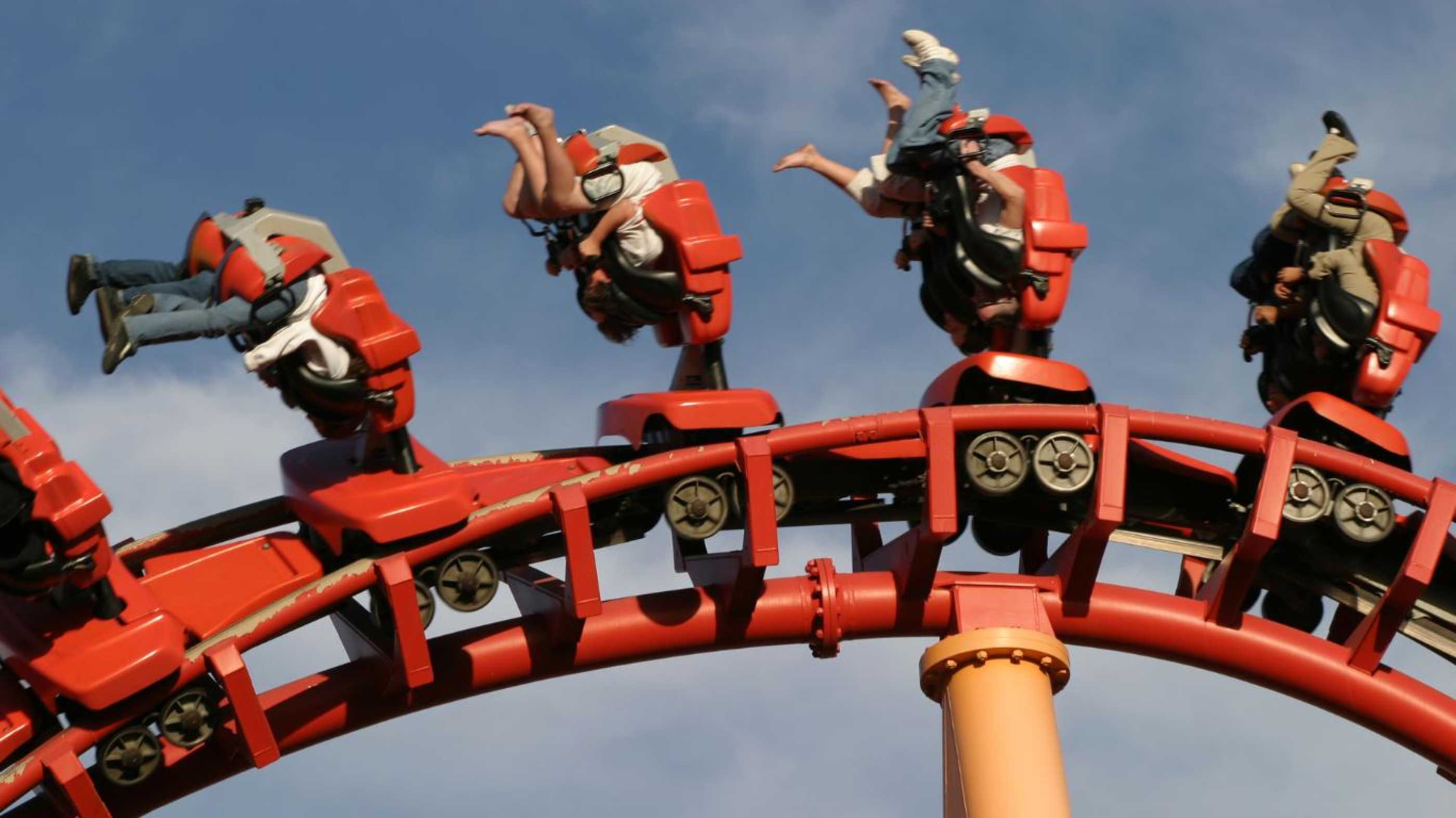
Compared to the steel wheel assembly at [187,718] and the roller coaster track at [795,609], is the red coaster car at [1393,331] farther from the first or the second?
the steel wheel assembly at [187,718]

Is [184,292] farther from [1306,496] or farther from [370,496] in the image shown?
[1306,496]

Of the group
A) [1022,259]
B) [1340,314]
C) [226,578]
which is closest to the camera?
[226,578]

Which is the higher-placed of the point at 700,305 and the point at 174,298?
the point at 174,298

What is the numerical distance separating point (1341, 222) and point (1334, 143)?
1.71 ft

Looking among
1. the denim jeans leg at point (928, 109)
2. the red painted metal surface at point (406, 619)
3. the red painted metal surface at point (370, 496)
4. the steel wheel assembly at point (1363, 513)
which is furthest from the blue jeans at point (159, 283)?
the steel wheel assembly at point (1363, 513)

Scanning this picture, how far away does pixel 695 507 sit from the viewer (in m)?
11.8

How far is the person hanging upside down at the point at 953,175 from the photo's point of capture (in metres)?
12.6

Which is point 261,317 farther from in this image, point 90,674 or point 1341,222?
point 1341,222

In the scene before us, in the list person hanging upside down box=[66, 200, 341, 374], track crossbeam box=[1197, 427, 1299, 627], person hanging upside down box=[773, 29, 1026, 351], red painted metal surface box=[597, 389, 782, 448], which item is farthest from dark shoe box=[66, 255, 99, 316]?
track crossbeam box=[1197, 427, 1299, 627]

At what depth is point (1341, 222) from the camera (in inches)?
512

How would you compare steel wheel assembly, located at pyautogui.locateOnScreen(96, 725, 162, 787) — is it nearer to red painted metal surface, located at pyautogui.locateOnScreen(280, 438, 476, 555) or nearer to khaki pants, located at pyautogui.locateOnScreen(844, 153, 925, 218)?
red painted metal surface, located at pyautogui.locateOnScreen(280, 438, 476, 555)

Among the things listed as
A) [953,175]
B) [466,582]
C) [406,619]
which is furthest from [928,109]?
[406,619]

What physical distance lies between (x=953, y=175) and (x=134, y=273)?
389 centimetres

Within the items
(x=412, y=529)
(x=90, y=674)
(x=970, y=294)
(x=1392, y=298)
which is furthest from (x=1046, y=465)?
(x=90, y=674)
